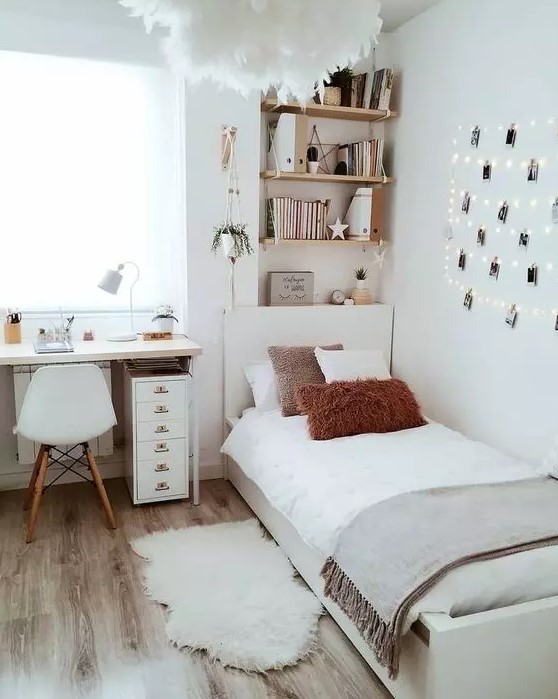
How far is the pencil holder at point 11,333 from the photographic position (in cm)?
349

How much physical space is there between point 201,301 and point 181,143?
89 cm

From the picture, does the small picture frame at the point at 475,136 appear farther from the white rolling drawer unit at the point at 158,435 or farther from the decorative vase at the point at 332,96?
the white rolling drawer unit at the point at 158,435

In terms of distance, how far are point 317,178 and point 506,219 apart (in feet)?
3.98

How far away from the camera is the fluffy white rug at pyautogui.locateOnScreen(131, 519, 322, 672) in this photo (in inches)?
91.7

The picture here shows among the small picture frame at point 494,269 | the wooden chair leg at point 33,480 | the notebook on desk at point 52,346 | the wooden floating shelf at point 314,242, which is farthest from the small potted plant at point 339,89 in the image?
the wooden chair leg at point 33,480

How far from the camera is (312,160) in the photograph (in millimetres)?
3998

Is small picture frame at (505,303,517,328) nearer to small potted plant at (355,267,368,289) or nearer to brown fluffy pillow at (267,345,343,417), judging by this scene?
brown fluffy pillow at (267,345,343,417)

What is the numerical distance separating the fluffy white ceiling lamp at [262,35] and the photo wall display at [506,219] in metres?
1.58

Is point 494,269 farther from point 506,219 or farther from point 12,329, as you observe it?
point 12,329

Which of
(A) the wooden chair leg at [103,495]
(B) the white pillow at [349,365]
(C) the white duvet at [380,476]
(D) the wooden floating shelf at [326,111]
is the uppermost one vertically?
(D) the wooden floating shelf at [326,111]

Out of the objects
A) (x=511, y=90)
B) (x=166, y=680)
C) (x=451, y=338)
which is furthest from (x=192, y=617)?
(x=511, y=90)

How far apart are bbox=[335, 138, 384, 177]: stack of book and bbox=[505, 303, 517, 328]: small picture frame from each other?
1319mm

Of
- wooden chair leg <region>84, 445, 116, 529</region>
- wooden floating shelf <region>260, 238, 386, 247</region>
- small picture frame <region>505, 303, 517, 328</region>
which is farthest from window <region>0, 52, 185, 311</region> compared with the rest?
small picture frame <region>505, 303, 517, 328</region>

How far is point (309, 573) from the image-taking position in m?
2.70
